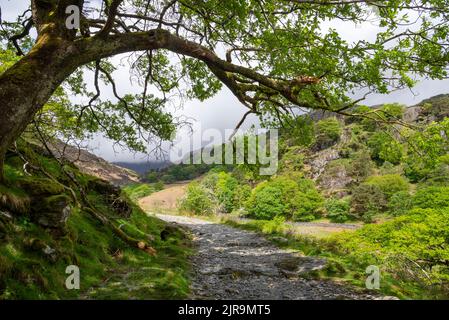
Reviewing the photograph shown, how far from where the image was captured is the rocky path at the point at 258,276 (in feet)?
30.8

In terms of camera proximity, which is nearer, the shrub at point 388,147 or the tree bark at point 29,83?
the tree bark at point 29,83

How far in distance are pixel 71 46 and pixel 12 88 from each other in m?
1.67

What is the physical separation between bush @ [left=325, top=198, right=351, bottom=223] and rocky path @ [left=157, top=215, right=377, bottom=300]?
10066 centimetres

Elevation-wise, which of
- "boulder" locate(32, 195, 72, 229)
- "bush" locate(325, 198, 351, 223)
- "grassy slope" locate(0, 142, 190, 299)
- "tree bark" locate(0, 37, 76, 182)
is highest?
"tree bark" locate(0, 37, 76, 182)

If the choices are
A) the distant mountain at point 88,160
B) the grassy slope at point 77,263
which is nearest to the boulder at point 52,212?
the grassy slope at point 77,263

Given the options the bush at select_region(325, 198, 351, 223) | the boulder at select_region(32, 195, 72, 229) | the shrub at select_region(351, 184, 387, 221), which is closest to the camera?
the boulder at select_region(32, 195, 72, 229)

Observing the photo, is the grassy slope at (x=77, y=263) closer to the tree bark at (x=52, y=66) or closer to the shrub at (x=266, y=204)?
the tree bark at (x=52, y=66)

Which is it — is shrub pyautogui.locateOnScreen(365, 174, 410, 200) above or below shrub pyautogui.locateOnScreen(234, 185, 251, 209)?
above

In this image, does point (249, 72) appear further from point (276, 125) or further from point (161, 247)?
point (161, 247)

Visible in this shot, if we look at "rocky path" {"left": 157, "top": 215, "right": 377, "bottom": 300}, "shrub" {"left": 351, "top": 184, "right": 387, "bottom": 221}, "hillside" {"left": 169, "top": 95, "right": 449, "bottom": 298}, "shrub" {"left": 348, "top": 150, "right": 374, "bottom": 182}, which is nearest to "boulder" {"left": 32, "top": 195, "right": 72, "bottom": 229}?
"rocky path" {"left": 157, "top": 215, "right": 377, "bottom": 300}

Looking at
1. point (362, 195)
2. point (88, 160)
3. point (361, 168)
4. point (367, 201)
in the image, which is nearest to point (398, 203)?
point (367, 201)

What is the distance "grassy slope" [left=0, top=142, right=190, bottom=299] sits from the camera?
704 centimetres

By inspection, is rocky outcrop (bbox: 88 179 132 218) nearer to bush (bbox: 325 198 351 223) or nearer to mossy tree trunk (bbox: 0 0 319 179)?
mossy tree trunk (bbox: 0 0 319 179)

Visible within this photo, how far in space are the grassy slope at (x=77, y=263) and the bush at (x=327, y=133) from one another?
173m
